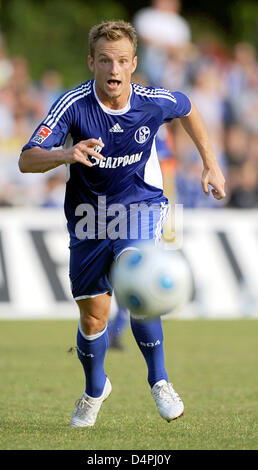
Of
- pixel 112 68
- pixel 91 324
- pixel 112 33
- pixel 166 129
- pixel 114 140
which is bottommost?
pixel 91 324

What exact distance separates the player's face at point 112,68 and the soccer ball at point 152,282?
3.29ft

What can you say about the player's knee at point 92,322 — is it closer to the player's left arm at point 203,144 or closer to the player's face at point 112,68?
the player's left arm at point 203,144

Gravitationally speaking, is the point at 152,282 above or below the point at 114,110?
below

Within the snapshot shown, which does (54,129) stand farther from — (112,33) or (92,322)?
(92,322)

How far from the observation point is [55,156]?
16.9 feet

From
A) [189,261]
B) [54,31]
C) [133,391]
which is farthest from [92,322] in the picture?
[54,31]

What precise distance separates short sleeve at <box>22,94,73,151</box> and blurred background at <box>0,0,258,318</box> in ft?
12.7

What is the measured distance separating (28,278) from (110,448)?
7.73 meters

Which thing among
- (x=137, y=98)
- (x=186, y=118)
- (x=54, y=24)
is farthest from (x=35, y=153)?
(x=54, y=24)

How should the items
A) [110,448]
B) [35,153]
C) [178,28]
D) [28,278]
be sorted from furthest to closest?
[178,28], [28,278], [35,153], [110,448]

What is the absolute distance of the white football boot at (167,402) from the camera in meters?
5.67

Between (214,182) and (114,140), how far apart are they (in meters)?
0.76
